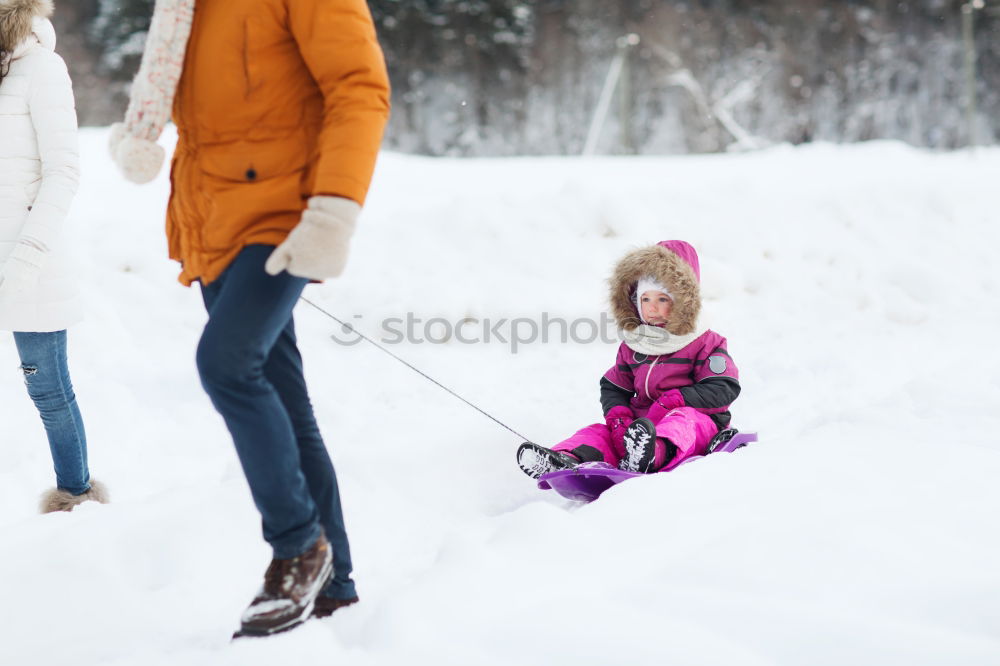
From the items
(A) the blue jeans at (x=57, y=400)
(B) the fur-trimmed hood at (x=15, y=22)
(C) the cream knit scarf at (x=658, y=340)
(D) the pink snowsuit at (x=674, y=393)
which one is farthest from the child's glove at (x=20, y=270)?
(C) the cream knit scarf at (x=658, y=340)

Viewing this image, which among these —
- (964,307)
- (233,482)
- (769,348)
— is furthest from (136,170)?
(964,307)

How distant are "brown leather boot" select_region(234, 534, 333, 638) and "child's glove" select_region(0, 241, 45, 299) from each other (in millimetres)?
1304

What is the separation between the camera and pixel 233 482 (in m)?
2.52

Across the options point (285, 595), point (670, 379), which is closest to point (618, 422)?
point (670, 379)

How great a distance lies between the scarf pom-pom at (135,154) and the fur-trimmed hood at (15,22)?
952 mm

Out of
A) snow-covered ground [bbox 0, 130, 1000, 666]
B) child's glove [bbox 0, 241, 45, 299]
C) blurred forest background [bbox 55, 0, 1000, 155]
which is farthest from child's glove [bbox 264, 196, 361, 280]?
blurred forest background [bbox 55, 0, 1000, 155]

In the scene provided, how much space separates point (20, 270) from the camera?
87.1 inches

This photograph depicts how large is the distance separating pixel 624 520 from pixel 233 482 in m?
1.32

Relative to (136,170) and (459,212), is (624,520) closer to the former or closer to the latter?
(136,170)

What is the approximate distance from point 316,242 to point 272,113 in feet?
0.95

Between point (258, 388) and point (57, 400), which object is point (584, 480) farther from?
point (57, 400)

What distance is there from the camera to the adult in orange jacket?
1377 mm

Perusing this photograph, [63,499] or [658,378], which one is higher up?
[658,378]

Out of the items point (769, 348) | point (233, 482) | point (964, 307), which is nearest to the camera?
point (233, 482)
